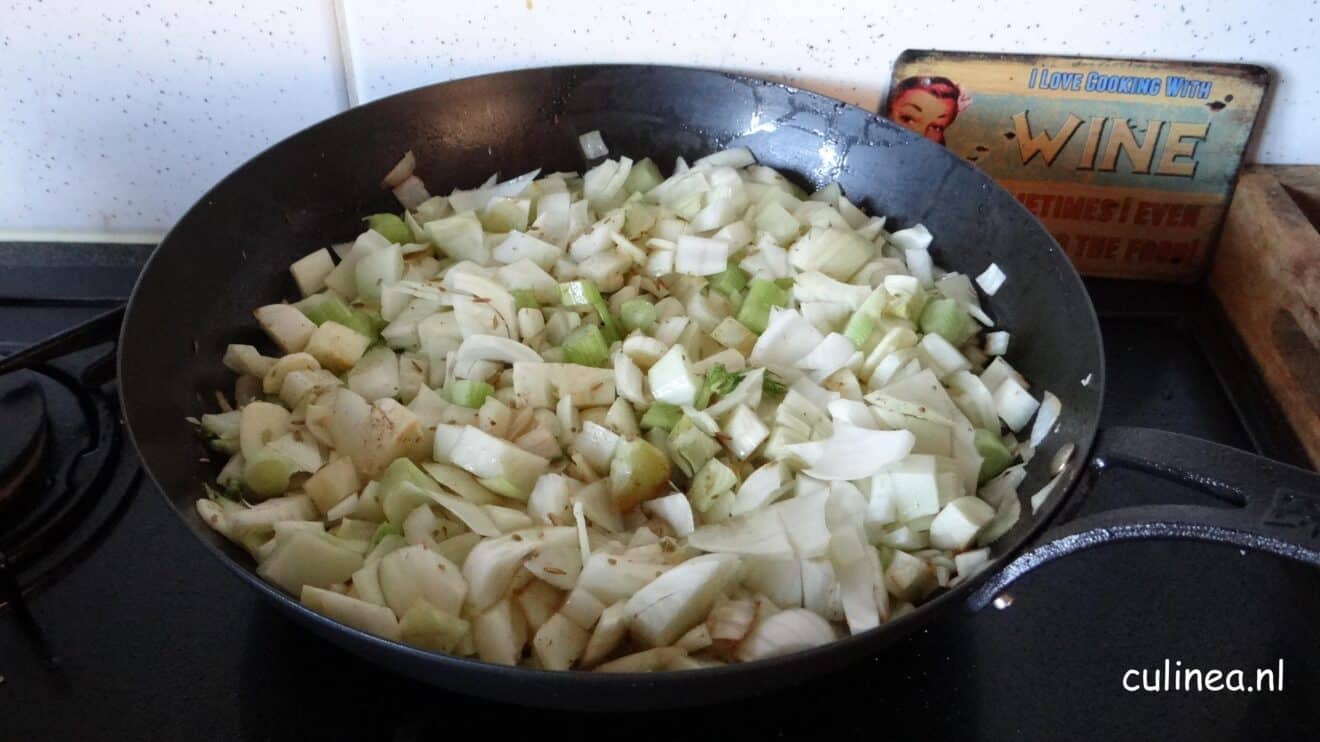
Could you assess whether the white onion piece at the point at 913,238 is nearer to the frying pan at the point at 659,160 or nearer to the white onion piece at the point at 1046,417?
the frying pan at the point at 659,160

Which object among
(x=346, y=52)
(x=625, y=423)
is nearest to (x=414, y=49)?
(x=346, y=52)

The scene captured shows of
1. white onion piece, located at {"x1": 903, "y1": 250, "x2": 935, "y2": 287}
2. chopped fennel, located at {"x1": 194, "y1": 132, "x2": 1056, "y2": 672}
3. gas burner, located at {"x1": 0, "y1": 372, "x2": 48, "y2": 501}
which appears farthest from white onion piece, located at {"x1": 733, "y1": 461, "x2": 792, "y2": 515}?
gas burner, located at {"x1": 0, "y1": 372, "x2": 48, "y2": 501}

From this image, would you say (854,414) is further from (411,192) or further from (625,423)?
(411,192)

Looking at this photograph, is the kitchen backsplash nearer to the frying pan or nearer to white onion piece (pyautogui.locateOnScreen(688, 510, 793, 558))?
the frying pan

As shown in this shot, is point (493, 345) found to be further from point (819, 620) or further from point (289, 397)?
point (819, 620)

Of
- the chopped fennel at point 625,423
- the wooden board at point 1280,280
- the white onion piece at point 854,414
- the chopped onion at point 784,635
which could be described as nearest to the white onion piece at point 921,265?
the chopped fennel at point 625,423
